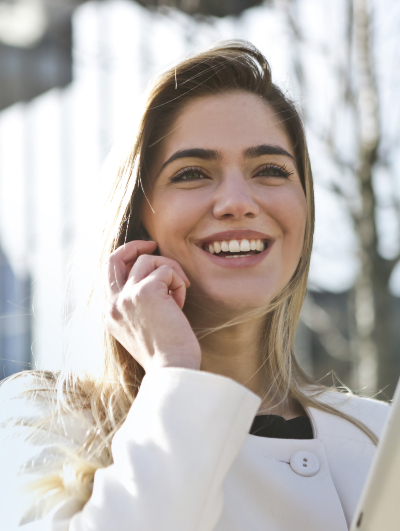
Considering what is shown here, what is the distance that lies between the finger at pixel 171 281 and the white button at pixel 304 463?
52 cm

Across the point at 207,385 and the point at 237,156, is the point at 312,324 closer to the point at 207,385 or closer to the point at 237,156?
the point at 237,156

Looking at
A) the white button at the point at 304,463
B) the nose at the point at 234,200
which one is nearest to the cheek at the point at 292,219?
the nose at the point at 234,200

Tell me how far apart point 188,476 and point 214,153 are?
1007 mm

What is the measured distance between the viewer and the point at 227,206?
183 centimetres

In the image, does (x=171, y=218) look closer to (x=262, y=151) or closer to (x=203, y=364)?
(x=262, y=151)

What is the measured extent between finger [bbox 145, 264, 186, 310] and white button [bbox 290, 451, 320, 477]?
1.71 ft

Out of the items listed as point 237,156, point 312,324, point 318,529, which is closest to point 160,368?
point 318,529

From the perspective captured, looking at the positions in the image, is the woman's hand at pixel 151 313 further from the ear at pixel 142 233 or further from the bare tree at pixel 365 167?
the bare tree at pixel 365 167

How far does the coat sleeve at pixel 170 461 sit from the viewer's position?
1.26 metres

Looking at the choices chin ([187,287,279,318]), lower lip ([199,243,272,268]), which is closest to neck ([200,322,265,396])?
chin ([187,287,279,318])

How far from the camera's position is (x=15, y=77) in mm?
10547

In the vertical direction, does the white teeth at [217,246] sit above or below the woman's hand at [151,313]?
above

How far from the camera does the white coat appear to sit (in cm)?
126

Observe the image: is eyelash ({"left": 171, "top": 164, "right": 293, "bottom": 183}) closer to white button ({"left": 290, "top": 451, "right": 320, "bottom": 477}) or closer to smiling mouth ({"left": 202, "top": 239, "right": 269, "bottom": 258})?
smiling mouth ({"left": 202, "top": 239, "right": 269, "bottom": 258})
